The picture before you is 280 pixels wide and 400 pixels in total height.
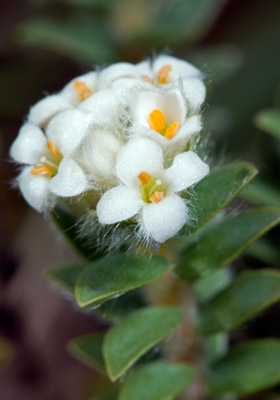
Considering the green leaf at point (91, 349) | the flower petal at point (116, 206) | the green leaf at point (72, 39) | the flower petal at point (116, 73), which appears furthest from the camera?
the green leaf at point (72, 39)

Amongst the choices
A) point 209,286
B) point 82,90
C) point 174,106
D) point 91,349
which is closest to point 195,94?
point 174,106

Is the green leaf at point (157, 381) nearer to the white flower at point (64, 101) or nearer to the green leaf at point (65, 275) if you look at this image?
the green leaf at point (65, 275)

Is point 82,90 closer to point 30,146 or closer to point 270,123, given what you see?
point 30,146

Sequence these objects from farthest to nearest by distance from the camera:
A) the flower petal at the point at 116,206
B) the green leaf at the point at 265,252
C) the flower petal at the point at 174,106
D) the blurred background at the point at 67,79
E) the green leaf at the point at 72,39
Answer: the green leaf at the point at 72,39, the blurred background at the point at 67,79, the green leaf at the point at 265,252, the flower petal at the point at 174,106, the flower petal at the point at 116,206

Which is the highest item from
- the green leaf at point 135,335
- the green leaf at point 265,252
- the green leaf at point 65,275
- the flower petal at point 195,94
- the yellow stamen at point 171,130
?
the flower petal at point 195,94

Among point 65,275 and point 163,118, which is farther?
point 65,275

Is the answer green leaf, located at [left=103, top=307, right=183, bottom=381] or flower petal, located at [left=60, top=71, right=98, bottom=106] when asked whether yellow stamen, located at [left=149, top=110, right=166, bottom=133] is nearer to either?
flower petal, located at [left=60, top=71, right=98, bottom=106]

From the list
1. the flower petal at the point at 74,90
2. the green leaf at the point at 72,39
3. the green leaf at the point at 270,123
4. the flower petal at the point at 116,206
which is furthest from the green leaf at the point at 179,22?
the flower petal at the point at 116,206

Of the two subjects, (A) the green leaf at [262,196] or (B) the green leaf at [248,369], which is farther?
(A) the green leaf at [262,196]
